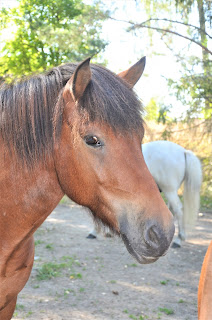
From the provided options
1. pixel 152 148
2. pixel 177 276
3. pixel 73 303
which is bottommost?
pixel 177 276

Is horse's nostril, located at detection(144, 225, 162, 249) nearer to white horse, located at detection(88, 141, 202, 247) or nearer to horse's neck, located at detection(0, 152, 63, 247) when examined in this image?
horse's neck, located at detection(0, 152, 63, 247)

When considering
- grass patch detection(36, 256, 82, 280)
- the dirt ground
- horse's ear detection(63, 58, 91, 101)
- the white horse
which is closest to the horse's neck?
horse's ear detection(63, 58, 91, 101)

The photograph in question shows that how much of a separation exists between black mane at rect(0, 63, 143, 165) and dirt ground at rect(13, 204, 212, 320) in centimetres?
157

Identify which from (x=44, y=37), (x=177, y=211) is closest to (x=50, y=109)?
(x=177, y=211)

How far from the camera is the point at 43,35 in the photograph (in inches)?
355

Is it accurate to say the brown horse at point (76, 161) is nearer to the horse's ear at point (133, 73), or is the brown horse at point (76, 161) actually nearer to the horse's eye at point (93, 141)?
the horse's eye at point (93, 141)

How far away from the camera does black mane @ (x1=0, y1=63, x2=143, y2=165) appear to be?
4.91 ft

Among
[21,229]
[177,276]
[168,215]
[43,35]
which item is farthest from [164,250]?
[43,35]

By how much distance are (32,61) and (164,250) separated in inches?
432

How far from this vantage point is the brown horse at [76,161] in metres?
1.42

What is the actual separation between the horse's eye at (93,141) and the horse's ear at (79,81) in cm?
19

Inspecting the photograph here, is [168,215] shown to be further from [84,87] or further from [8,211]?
[8,211]

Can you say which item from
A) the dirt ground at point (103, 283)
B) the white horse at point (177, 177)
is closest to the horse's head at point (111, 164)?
the dirt ground at point (103, 283)

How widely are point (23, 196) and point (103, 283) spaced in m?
2.98
